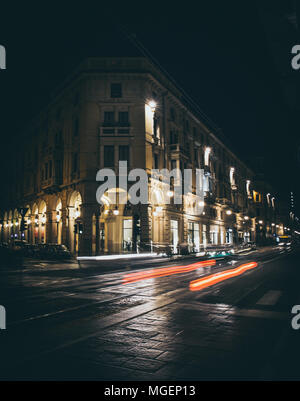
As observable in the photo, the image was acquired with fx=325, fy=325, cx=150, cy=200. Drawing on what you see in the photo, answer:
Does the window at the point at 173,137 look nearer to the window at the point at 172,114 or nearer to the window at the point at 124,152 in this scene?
the window at the point at 172,114

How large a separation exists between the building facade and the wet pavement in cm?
1568

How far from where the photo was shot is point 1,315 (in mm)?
6586

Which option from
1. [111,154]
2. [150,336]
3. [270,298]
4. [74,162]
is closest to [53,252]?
[74,162]

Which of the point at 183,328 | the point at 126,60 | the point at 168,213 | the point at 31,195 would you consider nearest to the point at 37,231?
the point at 31,195

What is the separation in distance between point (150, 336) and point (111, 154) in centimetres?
2745

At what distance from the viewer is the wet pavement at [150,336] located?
376 cm

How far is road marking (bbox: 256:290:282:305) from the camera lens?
793cm

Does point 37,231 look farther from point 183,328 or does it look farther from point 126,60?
point 183,328

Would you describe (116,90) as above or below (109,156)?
above

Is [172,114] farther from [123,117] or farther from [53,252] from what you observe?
[53,252]

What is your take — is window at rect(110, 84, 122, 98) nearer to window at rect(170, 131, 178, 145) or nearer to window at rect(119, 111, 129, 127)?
window at rect(119, 111, 129, 127)

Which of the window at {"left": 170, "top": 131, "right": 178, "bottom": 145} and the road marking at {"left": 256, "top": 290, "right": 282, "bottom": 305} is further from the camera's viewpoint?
the window at {"left": 170, "top": 131, "right": 178, "bottom": 145}

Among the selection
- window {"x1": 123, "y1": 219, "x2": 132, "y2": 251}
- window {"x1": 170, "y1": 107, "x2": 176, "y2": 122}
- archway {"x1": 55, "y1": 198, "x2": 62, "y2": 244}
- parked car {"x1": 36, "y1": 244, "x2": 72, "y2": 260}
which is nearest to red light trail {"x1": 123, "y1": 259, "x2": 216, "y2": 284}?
parked car {"x1": 36, "y1": 244, "x2": 72, "y2": 260}

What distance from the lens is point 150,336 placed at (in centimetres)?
514
